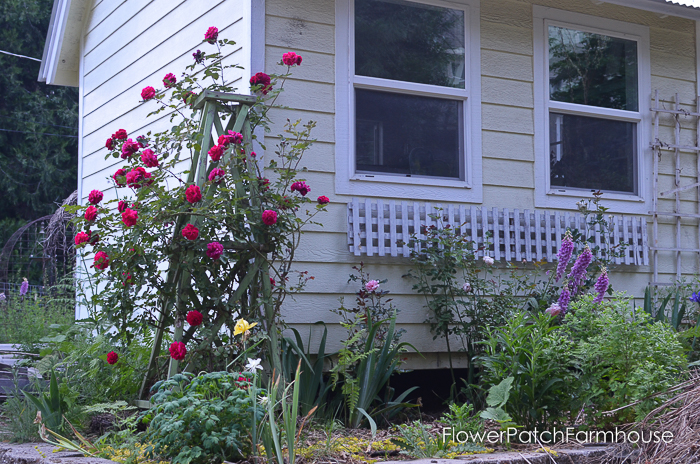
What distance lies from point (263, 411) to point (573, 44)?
4024 millimetres

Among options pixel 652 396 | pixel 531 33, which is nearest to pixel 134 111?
pixel 531 33

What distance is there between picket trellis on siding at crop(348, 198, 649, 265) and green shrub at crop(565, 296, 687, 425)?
1.42 m

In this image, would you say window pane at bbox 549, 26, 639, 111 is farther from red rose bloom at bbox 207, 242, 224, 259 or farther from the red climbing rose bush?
red rose bloom at bbox 207, 242, 224, 259

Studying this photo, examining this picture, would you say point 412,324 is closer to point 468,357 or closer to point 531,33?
point 468,357

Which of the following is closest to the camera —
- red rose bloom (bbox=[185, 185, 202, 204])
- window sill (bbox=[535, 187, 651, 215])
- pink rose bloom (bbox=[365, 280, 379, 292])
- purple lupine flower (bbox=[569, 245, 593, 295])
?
red rose bloom (bbox=[185, 185, 202, 204])

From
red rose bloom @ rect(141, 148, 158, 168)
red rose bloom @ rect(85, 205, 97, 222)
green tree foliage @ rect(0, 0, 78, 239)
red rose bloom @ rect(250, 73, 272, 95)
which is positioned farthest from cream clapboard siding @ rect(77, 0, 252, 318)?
green tree foliage @ rect(0, 0, 78, 239)

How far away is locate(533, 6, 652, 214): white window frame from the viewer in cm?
518

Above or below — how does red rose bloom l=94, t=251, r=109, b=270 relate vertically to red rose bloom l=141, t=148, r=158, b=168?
below

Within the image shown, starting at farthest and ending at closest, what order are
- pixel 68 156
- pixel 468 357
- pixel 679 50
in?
1. pixel 68 156
2. pixel 679 50
3. pixel 468 357

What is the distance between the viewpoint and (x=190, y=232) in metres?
3.21

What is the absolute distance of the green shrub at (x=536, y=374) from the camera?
326 centimetres

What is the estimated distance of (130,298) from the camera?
3.56m

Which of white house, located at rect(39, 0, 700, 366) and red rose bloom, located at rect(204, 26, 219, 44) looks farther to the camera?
white house, located at rect(39, 0, 700, 366)

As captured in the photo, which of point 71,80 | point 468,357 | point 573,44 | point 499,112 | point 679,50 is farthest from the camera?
point 71,80
